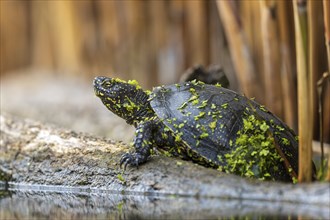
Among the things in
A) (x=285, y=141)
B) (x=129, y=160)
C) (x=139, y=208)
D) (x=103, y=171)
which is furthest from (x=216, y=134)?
(x=103, y=171)

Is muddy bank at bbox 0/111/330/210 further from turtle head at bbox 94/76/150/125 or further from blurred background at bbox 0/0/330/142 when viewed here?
blurred background at bbox 0/0/330/142

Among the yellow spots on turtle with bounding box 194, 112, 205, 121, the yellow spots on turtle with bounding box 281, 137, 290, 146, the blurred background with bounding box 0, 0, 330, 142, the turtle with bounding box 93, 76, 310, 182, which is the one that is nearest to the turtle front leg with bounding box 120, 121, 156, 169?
the turtle with bounding box 93, 76, 310, 182

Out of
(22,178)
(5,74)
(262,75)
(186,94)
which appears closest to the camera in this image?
(186,94)

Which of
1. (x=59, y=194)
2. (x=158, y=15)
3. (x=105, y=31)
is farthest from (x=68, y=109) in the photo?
(x=59, y=194)

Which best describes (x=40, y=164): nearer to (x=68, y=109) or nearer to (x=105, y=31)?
(x=68, y=109)

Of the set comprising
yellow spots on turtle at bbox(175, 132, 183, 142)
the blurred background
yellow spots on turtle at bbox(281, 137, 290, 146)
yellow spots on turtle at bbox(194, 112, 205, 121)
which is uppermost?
yellow spots on turtle at bbox(194, 112, 205, 121)

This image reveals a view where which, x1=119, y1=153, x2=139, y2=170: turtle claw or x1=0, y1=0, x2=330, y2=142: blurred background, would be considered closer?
x1=119, y1=153, x2=139, y2=170: turtle claw

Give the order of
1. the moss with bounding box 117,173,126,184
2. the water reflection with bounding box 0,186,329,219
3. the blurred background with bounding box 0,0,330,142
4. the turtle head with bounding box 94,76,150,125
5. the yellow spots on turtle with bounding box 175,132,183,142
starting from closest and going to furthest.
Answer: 1. the water reflection with bounding box 0,186,329,219
2. the yellow spots on turtle with bounding box 175,132,183,142
3. the moss with bounding box 117,173,126,184
4. the turtle head with bounding box 94,76,150,125
5. the blurred background with bounding box 0,0,330,142
